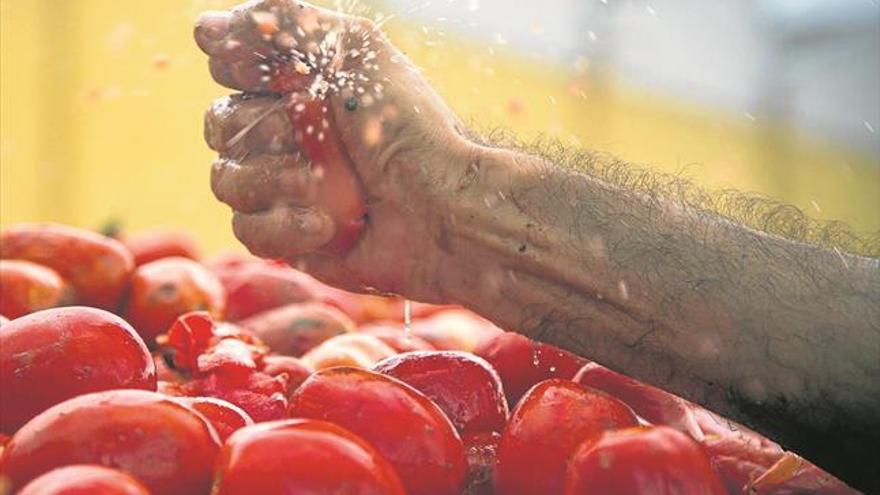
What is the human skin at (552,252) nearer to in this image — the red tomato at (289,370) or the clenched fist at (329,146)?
the clenched fist at (329,146)

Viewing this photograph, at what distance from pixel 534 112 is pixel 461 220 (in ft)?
20.1

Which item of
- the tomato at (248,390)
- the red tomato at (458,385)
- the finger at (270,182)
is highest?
the finger at (270,182)

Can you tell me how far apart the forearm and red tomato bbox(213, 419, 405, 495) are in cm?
44

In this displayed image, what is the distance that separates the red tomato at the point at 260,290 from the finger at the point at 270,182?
2.95 ft

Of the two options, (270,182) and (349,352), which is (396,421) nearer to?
(270,182)

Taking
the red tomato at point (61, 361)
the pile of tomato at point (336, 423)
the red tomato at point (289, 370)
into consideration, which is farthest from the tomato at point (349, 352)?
the red tomato at point (61, 361)

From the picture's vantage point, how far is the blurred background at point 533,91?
4.07 m

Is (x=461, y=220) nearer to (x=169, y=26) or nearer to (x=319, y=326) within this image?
(x=319, y=326)

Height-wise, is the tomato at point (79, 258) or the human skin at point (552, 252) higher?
the human skin at point (552, 252)

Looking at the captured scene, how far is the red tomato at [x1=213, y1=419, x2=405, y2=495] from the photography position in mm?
924

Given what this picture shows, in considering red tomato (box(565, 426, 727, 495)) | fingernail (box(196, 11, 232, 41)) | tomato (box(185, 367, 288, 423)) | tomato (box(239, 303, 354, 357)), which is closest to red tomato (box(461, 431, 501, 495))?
red tomato (box(565, 426, 727, 495))

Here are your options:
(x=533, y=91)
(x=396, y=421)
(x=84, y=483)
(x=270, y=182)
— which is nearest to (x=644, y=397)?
(x=396, y=421)

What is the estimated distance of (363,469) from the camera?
0.96 metres

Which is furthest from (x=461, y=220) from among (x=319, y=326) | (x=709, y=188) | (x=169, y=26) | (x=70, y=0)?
(x=70, y=0)
